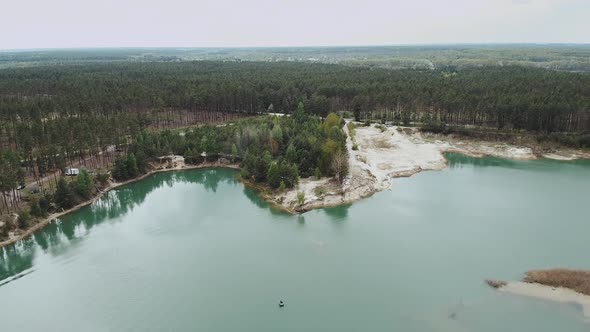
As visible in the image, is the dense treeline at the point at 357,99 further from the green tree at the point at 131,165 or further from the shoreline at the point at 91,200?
the green tree at the point at 131,165

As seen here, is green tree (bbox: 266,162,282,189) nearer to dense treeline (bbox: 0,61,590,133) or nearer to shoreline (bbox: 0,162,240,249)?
shoreline (bbox: 0,162,240,249)

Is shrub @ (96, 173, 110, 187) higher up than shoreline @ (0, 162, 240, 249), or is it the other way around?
shrub @ (96, 173, 110, 187)

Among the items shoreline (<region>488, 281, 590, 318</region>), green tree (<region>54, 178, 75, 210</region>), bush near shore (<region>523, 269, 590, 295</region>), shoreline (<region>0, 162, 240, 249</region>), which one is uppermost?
green tree (<region>54, 178, 75, 210</region>)

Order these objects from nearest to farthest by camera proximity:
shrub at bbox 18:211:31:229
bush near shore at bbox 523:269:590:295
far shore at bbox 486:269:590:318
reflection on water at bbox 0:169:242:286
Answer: far shore at bbox 486:269:590:318 < bush near shore at bbox 523:269:590:295 < reflection on water at bbox 0:169:242:286 < shrub at bbox 18:211:31:229

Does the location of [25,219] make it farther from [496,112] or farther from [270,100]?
[496,112]

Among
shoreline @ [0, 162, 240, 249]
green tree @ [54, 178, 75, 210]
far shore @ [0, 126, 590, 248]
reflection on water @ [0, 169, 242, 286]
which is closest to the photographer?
reflection on water @ [0, 169, 242, 286]

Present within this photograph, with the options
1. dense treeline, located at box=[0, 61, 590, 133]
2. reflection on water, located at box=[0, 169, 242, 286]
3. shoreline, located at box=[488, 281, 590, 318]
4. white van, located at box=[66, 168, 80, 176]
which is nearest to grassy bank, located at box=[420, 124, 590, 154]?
dense treeline, located at box=[0, 61, 590, 133]

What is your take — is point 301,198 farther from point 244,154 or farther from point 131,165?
point 131,165

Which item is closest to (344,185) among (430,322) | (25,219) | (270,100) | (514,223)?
(514,223)
